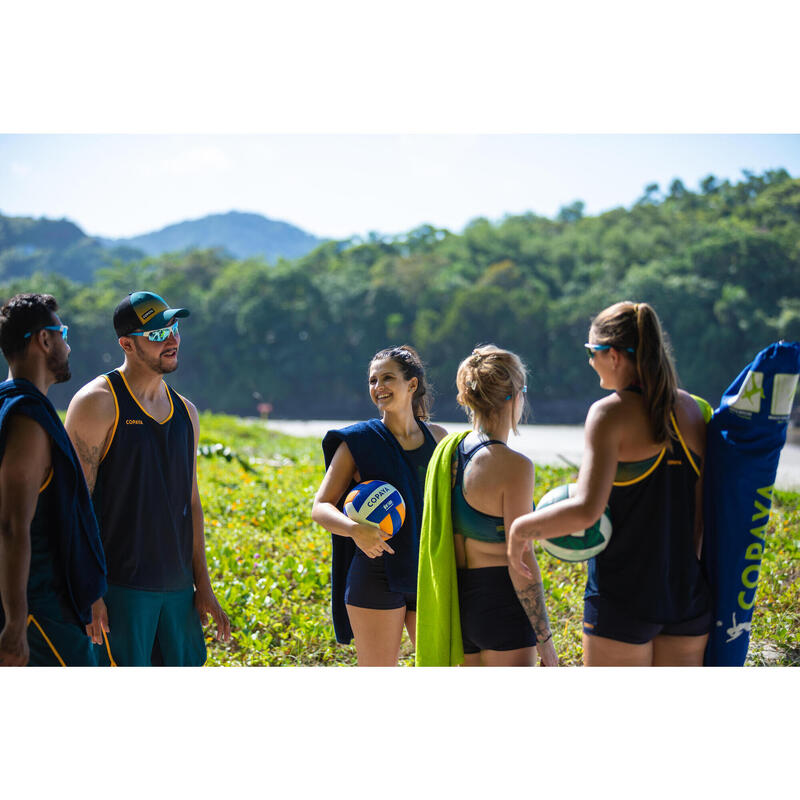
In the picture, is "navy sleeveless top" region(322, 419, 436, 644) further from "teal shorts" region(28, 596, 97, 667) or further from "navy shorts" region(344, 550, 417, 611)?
"teal shorts" region(28, 596, 97, 667)

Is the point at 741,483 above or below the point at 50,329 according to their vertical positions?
below

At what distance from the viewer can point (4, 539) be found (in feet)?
9.69

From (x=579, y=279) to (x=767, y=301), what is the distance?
46.1ft

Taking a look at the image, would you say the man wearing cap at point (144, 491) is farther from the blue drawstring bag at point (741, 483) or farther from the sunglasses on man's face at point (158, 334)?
the blue drawstring bag at point (741, 483)

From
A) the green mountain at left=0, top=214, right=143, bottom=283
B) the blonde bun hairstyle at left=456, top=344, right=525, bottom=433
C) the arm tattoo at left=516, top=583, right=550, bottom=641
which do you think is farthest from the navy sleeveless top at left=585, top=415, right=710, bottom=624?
the green mountain at left=0, top=214, right=143, bottom=283

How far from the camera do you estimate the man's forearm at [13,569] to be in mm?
2943

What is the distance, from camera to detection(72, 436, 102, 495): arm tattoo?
3.69 m

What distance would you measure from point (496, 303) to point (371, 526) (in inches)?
1866

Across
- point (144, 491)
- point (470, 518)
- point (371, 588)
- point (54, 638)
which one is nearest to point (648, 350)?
point (470, 518)

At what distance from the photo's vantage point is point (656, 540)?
2955mm

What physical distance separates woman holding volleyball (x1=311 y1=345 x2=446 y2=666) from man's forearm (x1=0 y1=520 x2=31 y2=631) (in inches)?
48.8

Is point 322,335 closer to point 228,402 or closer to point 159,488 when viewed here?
point 228,402

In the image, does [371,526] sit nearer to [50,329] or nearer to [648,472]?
[648,472]

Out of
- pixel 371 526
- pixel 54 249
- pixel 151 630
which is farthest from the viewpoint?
pixel 54 249
